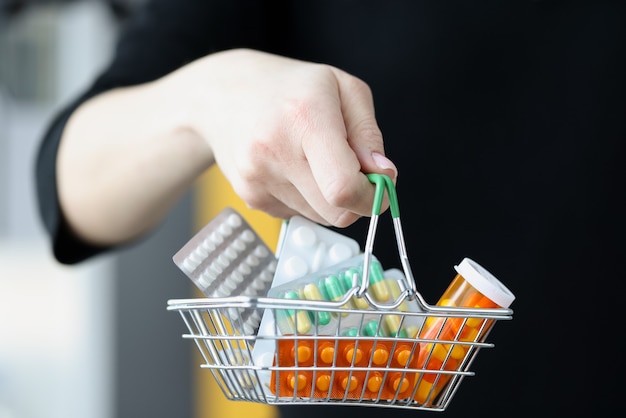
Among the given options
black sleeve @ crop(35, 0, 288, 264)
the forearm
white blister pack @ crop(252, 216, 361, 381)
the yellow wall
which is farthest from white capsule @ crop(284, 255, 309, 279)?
the yellow wall

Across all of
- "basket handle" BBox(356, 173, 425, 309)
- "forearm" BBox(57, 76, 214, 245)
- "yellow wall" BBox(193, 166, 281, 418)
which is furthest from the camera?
"yellow wall" BBox(193, 166, 281, 418)

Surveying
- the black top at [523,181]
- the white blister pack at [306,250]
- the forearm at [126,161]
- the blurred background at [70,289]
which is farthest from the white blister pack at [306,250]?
the blurred background at [70,289]

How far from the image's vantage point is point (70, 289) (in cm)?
232

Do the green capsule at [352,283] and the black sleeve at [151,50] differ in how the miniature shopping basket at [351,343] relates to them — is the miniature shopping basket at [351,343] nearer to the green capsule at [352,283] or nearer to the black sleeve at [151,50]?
the green capsule at [352,283]

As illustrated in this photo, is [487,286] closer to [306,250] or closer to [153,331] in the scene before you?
→ [306,250]

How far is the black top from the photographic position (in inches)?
33.9

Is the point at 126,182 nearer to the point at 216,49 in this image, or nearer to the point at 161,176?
the point at 161,176

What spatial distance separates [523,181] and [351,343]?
19.2 inches

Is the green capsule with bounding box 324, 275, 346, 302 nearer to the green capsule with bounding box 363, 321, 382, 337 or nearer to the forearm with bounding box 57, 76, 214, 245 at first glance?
the green capsule with bounding box 363, 321, 382, 337

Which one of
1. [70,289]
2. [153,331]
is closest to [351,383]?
[153,331]

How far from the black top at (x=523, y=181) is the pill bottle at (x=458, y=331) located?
1.23 ft

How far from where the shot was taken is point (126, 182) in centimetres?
74

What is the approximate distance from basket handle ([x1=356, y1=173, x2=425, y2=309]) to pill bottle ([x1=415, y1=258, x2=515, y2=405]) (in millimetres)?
50

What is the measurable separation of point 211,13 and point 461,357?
52 cm
